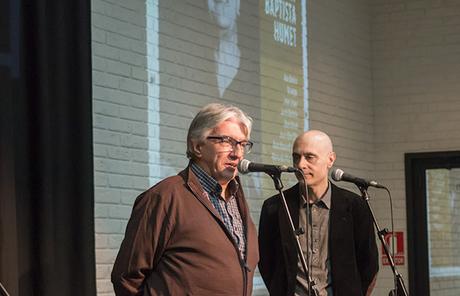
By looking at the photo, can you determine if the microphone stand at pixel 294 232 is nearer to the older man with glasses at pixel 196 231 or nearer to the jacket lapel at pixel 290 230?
the jacket lapel at pixel 290 230

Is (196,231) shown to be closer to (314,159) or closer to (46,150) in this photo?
(46,150)

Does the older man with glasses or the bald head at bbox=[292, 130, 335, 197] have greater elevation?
the bald head at bbox=[292, 130, 335, 197]

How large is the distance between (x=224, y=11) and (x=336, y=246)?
2.30m

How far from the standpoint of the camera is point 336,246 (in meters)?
4.43

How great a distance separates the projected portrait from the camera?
6.12 meters

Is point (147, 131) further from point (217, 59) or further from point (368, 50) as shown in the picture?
point (368, 50)

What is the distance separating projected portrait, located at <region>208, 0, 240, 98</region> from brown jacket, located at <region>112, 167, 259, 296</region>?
3.04 metres

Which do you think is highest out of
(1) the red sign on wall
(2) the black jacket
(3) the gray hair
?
(3) the gray hair

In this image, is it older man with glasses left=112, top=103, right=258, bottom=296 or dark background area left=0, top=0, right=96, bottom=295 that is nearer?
older man with glasses left=112, top=103, right=258, bottom=296

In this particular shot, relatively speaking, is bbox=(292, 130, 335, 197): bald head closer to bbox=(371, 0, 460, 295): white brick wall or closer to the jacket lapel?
the jacket lapel

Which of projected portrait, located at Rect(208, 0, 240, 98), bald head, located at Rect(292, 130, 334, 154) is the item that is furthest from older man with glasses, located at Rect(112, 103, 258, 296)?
projected portrait, located at Rect(208, 0, 240, 98)

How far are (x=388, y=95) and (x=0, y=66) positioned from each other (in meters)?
4.75

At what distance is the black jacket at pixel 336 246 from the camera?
4398 mm

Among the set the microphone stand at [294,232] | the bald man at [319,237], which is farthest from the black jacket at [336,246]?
the microphone stand at [294,232]
